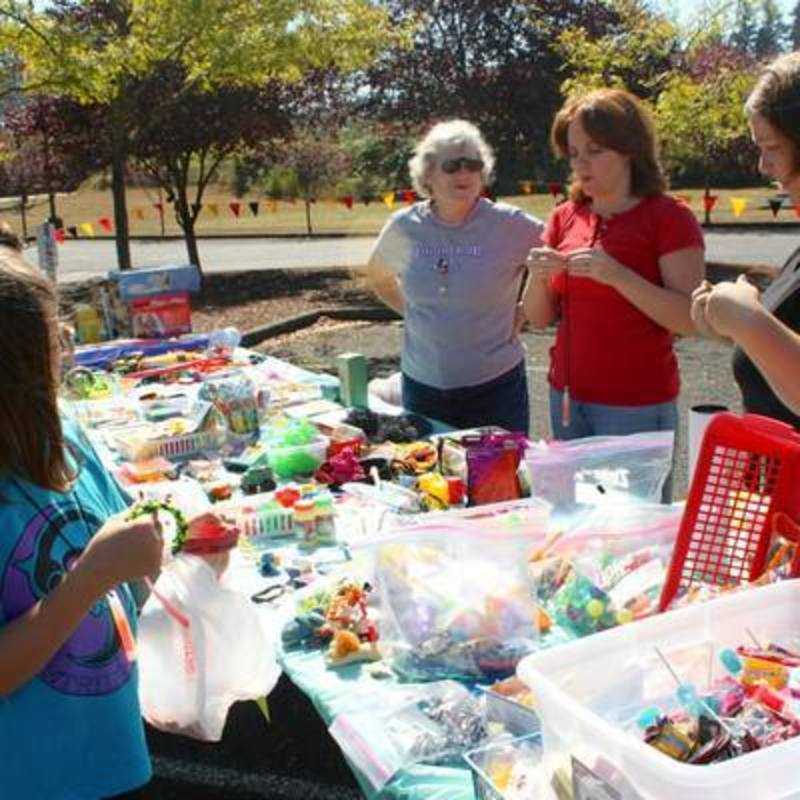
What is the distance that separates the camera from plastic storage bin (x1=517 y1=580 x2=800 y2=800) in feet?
2.97

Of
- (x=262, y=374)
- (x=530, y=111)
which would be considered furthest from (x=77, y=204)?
(x=262, y=374)

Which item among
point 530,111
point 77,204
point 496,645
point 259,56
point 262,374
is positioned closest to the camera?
point 496,645

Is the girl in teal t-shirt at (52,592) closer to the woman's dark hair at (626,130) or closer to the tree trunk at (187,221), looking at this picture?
the woman's dark hair at (626,130)

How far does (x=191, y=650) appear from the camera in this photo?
4.88 ft

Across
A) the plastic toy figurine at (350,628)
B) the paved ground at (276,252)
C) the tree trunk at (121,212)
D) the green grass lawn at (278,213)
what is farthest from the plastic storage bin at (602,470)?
the green grass lawn at (278,213)

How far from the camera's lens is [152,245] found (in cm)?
1878

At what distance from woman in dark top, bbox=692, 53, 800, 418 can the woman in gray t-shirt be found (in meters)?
1.11

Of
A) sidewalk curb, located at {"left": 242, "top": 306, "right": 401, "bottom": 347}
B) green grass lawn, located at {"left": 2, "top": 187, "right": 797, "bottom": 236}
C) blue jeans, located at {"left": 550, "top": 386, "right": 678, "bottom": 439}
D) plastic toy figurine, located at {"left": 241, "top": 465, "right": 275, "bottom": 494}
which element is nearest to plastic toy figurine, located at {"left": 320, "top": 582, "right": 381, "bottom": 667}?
plastic toy figurine, located at {"left": 241, "top": 465, "right": 275, "bottom": 494}

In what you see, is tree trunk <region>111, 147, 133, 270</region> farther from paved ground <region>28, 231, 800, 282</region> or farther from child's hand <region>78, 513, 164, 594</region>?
child's hand <region>78, 513, 164, 594</region>

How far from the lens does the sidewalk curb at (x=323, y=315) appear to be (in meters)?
9.35

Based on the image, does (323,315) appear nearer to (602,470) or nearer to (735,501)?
(602,470)

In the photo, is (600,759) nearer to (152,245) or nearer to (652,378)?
(652,378)

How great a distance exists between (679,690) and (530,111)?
41.8ft

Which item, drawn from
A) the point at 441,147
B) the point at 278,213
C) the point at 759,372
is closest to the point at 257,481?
the point at 441,147
